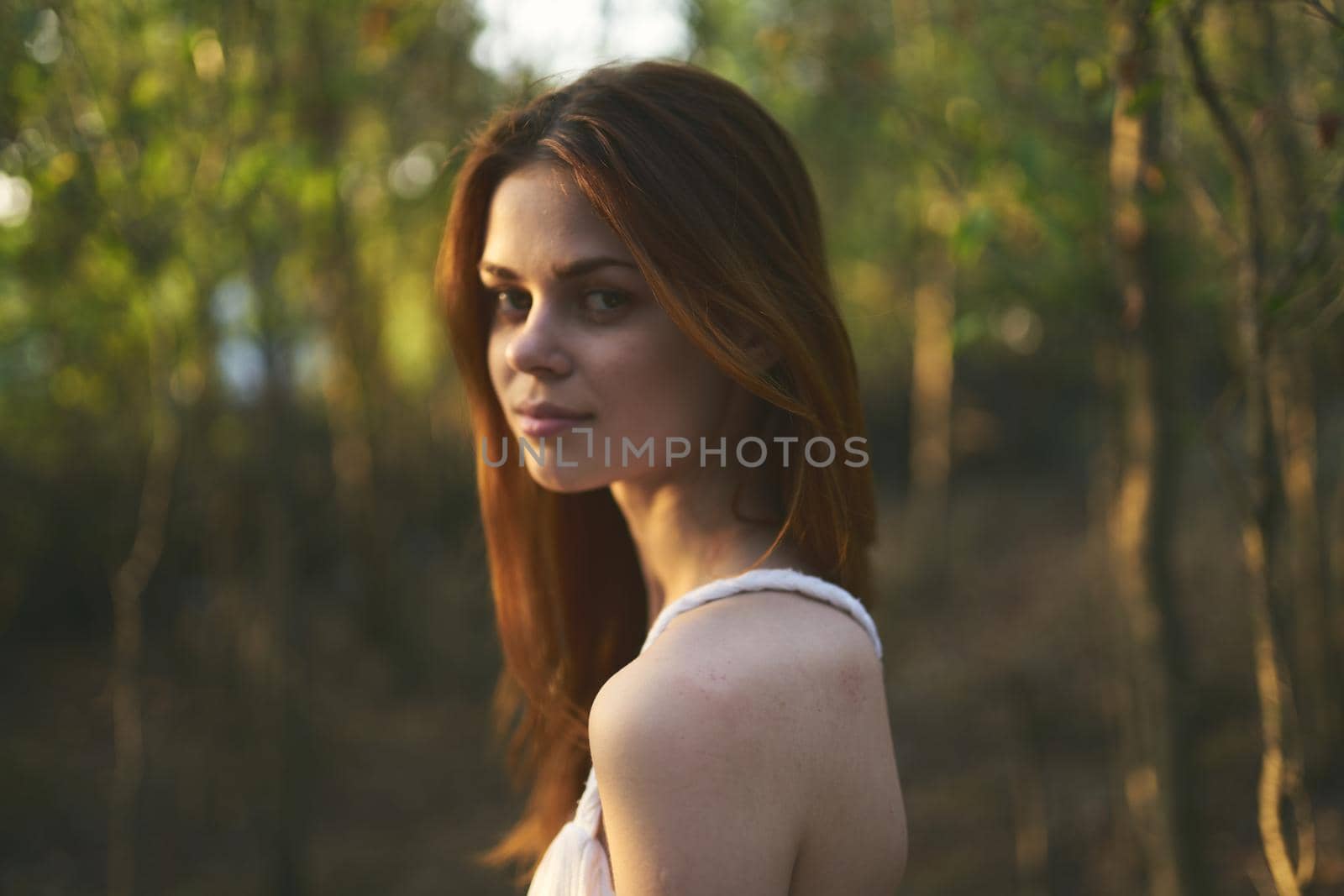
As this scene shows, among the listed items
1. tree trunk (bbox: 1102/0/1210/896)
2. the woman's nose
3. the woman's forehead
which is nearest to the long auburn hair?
the woman's forehead

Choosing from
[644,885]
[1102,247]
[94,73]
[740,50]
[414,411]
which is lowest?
[414,411]

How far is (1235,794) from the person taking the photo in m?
4.91

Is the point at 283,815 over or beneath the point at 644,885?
beneath

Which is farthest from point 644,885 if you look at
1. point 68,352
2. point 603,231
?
point 68,352

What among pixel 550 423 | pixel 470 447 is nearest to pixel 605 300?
pixel 550 423

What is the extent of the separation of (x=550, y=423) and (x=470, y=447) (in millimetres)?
1425

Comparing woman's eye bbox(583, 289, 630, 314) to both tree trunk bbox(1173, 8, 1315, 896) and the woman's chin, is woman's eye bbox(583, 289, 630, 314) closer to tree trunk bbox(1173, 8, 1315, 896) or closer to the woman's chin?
the woman's chin

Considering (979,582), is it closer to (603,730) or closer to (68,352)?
(68,352)

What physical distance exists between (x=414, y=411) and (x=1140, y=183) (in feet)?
29.9

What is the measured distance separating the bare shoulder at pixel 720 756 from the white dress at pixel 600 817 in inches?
3.6

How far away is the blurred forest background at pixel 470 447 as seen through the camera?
2605 millimetres

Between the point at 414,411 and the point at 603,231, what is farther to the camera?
the point at 414,411

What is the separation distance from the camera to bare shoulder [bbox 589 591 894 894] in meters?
1.14

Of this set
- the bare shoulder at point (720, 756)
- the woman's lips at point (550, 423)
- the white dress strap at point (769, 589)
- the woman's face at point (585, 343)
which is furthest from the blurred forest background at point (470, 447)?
the bare shoulder at point (720, 756)
